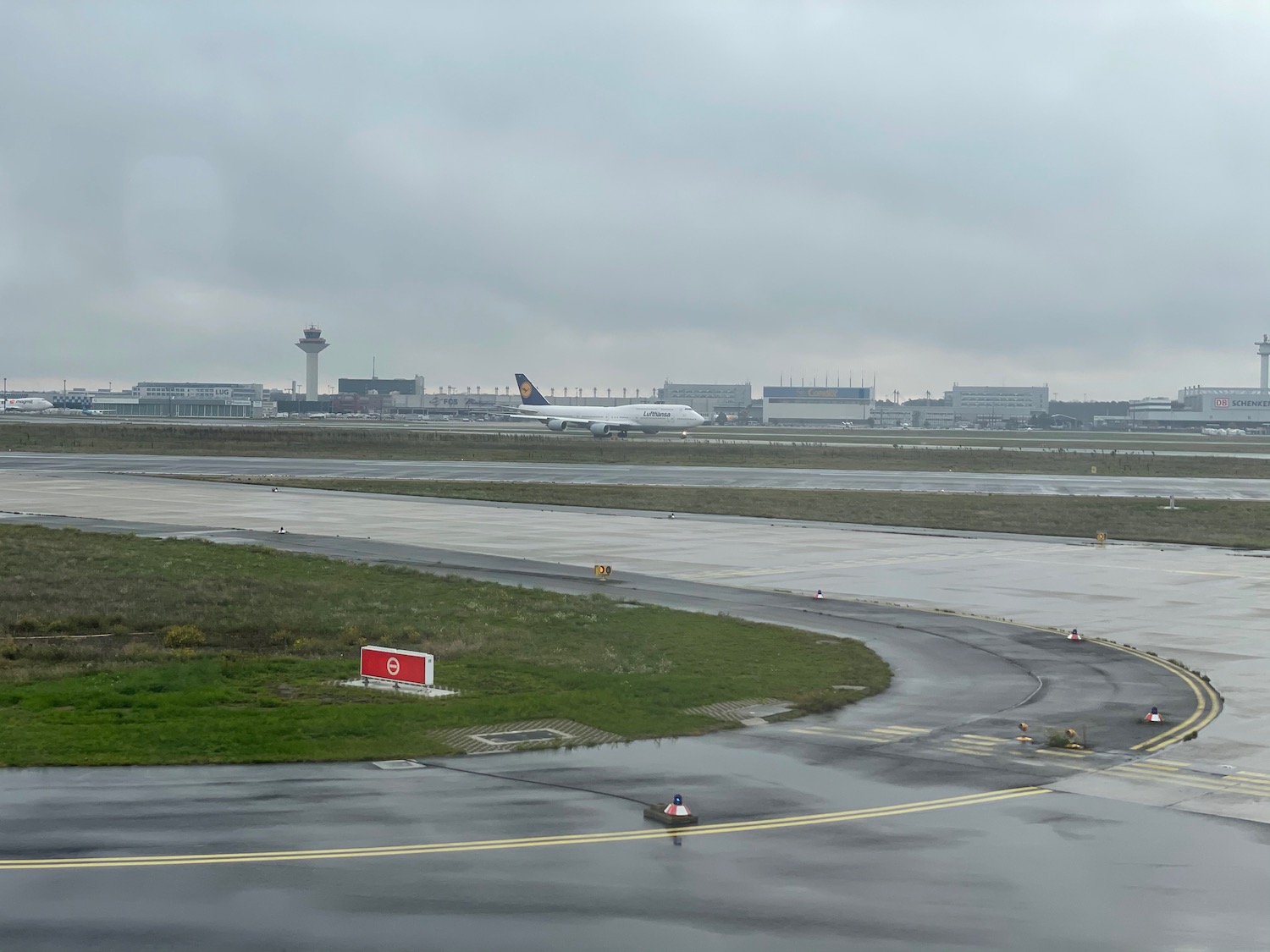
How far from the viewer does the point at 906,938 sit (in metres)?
13.3

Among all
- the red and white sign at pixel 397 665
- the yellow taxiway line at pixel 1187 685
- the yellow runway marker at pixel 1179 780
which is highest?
the red and white sign at pixel 397 665

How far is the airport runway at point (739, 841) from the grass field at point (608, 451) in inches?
3576

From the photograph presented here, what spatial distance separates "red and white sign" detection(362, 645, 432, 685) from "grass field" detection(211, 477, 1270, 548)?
4547 centimetres

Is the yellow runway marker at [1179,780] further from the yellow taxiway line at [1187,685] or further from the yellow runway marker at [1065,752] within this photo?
the yellow taxiway line at [1187,685]

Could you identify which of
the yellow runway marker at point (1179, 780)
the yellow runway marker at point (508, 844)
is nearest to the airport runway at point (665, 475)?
the yellow runway marker at point (1179, 780)

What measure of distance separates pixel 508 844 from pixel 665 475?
84.8m

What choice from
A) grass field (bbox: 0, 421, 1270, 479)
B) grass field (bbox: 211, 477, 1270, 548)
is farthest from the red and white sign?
grass field (bbox: 0, 421, 1270, 479)

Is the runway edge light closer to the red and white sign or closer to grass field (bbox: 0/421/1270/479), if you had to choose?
the red and white sign

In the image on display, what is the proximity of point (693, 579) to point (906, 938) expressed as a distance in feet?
106

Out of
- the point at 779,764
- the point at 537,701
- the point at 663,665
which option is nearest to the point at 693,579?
the point at 663,665

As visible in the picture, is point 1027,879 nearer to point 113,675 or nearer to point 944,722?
point 944,722

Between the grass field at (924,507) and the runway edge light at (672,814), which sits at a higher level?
the grass field at (924,507)

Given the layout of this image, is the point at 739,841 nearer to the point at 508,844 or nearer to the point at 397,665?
the point at 508,844

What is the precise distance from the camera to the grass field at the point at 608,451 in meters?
119
